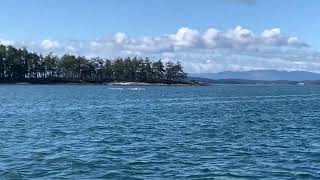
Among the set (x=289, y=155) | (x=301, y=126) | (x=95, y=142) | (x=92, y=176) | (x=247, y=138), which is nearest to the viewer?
(x=92, y=176)

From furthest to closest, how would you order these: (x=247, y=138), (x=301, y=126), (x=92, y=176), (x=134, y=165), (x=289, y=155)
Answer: (x=301, y=126) < (x=247, y=138) < (x=289, y=155) < (x=134, y=165) < (x=92, y=176)

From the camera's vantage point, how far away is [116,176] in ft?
91.2

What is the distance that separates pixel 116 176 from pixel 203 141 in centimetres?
1517

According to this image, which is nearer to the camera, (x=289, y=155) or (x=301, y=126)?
(x=289, y=155)

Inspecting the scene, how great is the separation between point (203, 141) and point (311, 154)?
9.44 meters

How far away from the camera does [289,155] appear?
34.8m

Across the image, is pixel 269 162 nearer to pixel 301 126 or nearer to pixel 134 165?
pixel 134 165

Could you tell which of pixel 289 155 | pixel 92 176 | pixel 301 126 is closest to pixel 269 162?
pixel 289 155

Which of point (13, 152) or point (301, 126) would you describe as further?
point (301, 126)

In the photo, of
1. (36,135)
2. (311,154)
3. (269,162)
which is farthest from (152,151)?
(36,135)

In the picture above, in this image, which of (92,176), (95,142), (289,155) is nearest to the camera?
(92,176)

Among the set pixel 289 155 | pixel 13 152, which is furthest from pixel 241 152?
pixel 13 152

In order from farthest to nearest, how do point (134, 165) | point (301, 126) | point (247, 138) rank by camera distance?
1. point (301, 126)
2. point (247, 138)
3. point (134, 165)

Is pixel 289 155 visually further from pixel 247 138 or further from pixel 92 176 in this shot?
pixel 92 176
